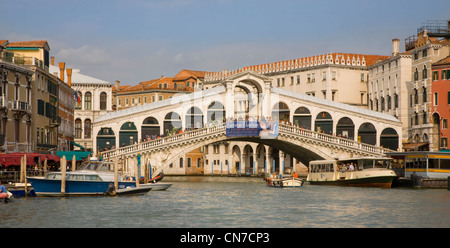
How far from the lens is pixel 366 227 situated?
25922mm

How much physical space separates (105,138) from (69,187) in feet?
68.5

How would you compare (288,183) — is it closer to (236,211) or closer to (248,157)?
(236,211)

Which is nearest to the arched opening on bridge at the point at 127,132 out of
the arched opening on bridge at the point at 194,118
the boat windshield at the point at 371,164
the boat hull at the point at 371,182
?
the arched opening on bridge at the point at 194,118

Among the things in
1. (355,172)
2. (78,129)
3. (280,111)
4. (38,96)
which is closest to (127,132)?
(38,96)

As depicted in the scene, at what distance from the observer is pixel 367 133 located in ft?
196

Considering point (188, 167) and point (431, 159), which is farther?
point (188, 167)

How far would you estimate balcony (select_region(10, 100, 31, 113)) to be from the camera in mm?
41219

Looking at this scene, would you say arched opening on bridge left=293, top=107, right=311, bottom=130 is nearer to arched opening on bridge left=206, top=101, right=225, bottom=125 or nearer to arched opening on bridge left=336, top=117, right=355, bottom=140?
arched opening on bridge left=336, top=117, right=355, bottom=140

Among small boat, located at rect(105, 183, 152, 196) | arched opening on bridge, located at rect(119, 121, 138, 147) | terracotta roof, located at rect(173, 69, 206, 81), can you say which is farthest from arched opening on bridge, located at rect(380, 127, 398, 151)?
terracotta roof, located at rect(173, 69, 206, 81)

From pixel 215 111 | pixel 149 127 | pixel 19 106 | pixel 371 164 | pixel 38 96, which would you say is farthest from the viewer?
pixel 215 111

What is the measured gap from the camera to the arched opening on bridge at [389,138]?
59188 mm

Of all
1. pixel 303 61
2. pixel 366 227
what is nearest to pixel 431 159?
pixel 366 227

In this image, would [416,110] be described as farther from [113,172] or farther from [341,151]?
[113,172]

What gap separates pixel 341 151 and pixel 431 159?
11023 millimetres
